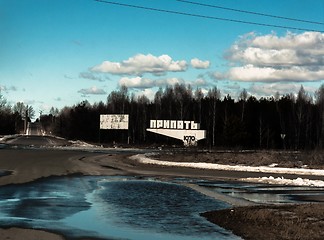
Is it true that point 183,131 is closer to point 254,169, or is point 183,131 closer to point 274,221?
point 254,169

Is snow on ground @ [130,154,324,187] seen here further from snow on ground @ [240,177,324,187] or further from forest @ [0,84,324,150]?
forest @ [0,84,324,150]

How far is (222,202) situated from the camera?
560 inches

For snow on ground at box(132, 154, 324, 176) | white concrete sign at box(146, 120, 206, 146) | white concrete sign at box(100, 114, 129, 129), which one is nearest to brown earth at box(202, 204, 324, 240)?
snow on ground at box(132, 154, 324, 176)

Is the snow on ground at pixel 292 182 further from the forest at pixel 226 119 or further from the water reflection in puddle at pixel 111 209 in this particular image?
the forest at pixel 226 119

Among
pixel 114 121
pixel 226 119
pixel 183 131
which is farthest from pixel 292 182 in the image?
pixel 226 119

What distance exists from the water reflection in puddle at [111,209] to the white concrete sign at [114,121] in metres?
59.0

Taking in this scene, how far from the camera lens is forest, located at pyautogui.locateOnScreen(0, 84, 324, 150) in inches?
3659

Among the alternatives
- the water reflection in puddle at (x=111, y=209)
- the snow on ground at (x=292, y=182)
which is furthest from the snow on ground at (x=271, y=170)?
the water reflection in puddle at (x=111, y=209)

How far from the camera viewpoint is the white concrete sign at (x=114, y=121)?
257 ft

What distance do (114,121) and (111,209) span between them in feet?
219

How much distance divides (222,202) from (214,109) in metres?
84.1

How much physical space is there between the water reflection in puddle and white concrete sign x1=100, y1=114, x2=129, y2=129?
194 ft

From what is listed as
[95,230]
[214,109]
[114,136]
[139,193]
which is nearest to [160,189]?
[139,193]

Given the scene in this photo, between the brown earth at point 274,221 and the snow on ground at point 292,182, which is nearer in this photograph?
Answer: the brown earth at point 274,221
